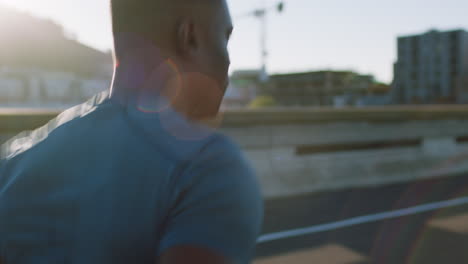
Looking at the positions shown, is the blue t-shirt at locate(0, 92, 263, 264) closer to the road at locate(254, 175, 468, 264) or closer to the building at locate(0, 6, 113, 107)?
the road at locate(254, 175, 468, 264)

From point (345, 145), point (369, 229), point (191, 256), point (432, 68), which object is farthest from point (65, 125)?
point (432, 68)

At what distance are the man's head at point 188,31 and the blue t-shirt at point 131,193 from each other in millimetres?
137

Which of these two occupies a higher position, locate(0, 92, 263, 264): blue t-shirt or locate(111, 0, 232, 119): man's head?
locate(111, 0, 232, 119): man's head

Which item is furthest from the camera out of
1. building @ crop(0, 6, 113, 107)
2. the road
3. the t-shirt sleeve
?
building @ crop(0, 6, 113, 107)

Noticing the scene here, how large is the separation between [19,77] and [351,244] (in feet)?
125

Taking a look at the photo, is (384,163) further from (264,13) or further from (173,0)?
(264,13)

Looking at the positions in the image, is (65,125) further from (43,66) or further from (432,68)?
(432,68)

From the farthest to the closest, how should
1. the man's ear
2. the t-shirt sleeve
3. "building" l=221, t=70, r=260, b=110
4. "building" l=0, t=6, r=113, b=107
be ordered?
"building" l=221, t=70, r=260, b=110 < "building" l=0, t=6, r=113, b=107 < the man's ear < the t-shirt sleeve

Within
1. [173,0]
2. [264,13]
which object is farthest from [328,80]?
[173,0]

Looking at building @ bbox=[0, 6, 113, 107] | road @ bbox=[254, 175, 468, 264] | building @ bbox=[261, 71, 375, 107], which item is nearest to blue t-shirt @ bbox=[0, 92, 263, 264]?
road @ bbox=[254, 175, 468, 264]

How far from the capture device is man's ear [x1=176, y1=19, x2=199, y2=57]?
115 centimetres

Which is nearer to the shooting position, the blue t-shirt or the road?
the blue t-shirt

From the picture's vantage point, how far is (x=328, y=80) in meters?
103

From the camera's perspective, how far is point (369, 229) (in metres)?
6.45
